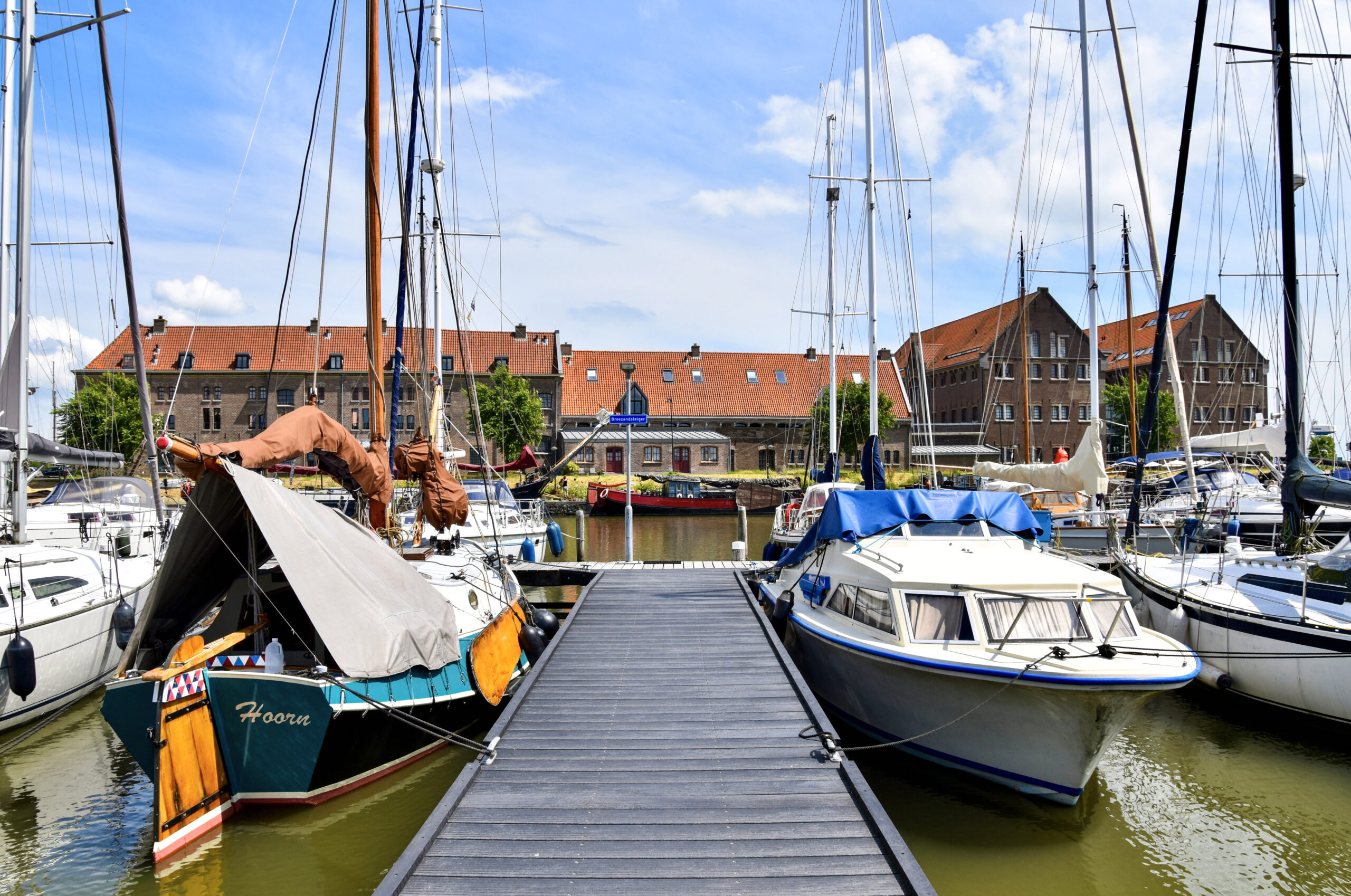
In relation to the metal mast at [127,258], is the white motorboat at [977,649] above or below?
below

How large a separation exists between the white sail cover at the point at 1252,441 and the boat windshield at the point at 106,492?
27.0m

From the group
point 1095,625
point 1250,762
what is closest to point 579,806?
point 1095,625

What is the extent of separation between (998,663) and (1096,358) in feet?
56.3

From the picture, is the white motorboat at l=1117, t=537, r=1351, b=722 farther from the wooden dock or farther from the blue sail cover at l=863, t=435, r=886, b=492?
the wooden dock

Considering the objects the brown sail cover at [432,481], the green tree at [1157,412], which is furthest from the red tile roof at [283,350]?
the brown sail cover at [432,481]

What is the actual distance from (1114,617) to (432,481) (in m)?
9.82

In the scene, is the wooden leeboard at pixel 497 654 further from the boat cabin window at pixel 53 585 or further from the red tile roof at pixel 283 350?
the red tile roof at pixel 283 350

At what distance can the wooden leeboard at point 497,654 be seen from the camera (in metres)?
10.5

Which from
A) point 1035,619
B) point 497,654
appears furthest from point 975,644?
point 497,654

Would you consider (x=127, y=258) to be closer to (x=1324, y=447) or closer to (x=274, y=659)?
(x=274, y=659)

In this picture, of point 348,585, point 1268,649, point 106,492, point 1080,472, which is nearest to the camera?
point 348,585

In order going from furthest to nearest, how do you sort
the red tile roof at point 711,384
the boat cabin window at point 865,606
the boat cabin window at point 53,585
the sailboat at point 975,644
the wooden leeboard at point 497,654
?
1. the red tile roof at point 711,384
2. the boat cabin window at point 53,585
3. the wooden leeboard at point 497,654
4. the boat cabin window at point 865,606
5. the sailboat at point 975,644

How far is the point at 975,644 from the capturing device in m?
8.83

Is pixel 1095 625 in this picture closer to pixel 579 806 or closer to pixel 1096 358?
pixel 579 806
